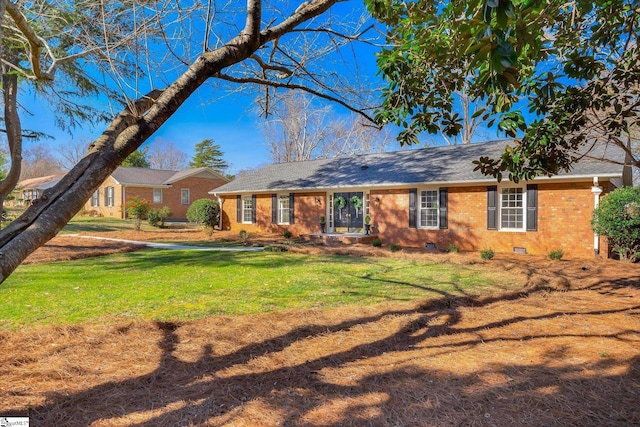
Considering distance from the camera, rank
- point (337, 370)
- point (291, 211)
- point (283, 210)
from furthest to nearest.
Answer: point (283, 210), point (291, 211), point (337, 370)

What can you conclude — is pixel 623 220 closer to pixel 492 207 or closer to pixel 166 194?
pixel 492 207

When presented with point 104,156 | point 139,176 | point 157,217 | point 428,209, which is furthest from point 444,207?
point 139,176

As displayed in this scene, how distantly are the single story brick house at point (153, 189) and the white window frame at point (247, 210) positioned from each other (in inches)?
512

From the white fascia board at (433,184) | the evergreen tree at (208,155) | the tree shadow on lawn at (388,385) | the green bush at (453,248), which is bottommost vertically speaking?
the tree shadow on lawn at (388,385)

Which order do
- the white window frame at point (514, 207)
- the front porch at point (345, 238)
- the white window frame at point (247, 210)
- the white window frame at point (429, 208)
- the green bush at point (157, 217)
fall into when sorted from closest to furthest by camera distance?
the white window frame at point (514, 207) < the white window frame at point (429, 208) < the front porch at point (345, 238) < the white window frame at point (247, 210) < the green bush at point (157, 217)

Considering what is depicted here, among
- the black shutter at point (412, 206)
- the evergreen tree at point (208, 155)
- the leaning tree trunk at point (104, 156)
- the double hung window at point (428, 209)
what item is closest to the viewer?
the leaning tree trunk at point (104, 156)

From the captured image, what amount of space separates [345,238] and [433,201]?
13.0 ft

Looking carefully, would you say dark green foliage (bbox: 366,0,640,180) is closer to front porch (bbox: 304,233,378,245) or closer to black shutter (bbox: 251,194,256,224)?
front porch (bbox: 304,233,378,245)

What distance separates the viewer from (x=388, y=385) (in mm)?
3207

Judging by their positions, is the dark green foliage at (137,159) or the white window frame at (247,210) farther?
the dark green foliage at (137,159)

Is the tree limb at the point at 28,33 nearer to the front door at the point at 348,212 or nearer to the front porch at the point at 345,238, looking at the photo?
the front porch at the point at 345,238

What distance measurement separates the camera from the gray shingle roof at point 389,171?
43.7 feet

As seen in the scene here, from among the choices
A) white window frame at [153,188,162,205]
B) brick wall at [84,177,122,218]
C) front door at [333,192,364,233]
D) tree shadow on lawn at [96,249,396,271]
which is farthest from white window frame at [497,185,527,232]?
brick wall at [84,177,122,218]

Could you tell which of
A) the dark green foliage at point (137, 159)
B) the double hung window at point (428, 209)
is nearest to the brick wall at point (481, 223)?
the double hung window at point (428, 209)
